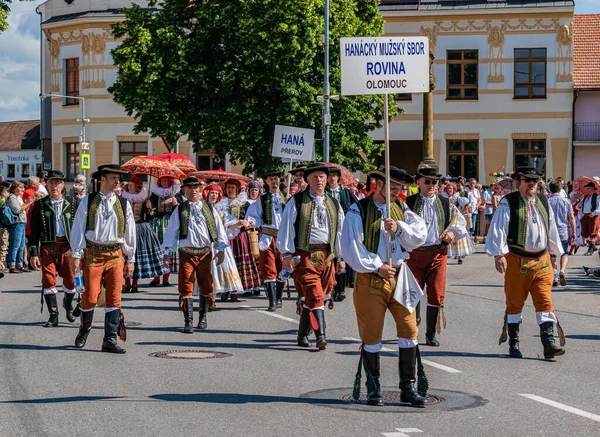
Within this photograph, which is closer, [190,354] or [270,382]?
[270,382]

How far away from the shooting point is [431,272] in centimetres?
1246

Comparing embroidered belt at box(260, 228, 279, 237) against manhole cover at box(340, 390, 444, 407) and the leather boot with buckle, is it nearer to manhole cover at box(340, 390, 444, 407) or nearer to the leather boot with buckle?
the leather boot with buckle

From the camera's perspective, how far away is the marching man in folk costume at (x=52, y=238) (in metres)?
14.0

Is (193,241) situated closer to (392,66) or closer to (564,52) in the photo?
(392,66)

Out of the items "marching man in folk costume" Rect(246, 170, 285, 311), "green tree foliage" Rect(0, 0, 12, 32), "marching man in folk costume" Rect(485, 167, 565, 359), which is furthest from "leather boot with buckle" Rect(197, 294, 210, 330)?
"green tree foliage" Rect(0, 0, 12, 32)

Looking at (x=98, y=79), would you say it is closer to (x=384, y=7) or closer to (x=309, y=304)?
(x=384, y=7)

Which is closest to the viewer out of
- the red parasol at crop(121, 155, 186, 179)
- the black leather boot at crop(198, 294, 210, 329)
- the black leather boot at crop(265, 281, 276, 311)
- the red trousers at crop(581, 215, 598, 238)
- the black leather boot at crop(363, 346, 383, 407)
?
the black leather boot at crop(363, 346, 383, 407)

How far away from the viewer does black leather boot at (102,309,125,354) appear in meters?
11.6

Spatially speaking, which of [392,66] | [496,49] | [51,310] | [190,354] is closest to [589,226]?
[51,310]

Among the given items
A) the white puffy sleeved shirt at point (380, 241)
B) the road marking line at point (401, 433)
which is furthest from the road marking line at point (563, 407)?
the white puffy sleeved shirt at point (380, 241)

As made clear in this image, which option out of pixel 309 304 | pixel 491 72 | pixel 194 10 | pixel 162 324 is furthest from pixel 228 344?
pixel 491 72

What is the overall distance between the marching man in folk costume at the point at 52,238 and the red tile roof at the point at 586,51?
38530mm

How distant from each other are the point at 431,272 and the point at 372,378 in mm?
3945

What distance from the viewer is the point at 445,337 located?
1305 cm
